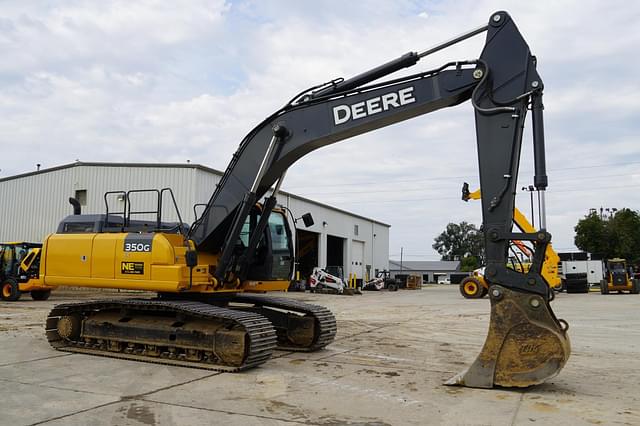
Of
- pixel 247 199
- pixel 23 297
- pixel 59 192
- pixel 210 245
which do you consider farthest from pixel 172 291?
pixel 59 192

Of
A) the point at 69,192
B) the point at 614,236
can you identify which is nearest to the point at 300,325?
the point at 69,192

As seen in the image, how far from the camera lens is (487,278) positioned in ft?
23.5

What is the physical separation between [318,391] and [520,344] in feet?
8.16

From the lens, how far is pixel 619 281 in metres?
37.2

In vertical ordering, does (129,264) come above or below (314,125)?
below

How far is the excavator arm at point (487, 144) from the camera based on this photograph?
6906 millimetres

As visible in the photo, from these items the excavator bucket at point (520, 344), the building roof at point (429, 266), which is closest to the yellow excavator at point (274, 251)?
the excavator bucket at point (520, 344)

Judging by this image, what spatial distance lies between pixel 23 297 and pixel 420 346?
21038 millimetres

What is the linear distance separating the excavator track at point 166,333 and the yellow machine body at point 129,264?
0.34m

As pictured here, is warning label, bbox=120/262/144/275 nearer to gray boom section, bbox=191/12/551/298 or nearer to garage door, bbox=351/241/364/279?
gray boom section, bbox=191/12/551/298

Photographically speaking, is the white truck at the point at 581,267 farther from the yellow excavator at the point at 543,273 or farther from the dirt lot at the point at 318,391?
the dirt lot at the point at 318,391

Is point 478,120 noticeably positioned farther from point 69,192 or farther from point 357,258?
point 357,258

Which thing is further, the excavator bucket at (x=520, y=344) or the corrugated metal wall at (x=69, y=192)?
the corrugated metal wall at (x=69, y=192)

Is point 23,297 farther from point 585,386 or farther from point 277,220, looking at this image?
point 585,386
